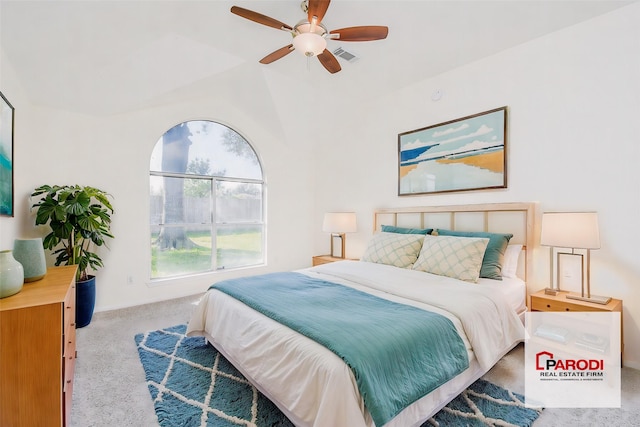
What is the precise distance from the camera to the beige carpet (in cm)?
171

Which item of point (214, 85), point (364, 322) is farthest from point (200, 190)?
point (364, 322)

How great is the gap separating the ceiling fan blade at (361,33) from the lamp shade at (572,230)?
1954 mm

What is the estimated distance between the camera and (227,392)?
194 cm

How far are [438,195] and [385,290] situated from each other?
168cm

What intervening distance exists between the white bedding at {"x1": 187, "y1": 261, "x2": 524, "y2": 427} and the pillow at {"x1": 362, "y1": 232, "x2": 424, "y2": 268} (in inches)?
10.0

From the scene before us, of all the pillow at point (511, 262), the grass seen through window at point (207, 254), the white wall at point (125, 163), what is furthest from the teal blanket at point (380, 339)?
the grass seen through window at point (207, 254)

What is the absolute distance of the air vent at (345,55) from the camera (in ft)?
10.2

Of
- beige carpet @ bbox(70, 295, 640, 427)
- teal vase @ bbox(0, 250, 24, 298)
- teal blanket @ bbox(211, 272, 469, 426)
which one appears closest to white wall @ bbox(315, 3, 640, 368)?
beige carpet @ bbox(70, 295, 640, 427)

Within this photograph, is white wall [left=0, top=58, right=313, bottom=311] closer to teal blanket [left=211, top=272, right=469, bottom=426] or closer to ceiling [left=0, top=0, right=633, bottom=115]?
ceiling [left=0, top=0, right=633, bottom=115]

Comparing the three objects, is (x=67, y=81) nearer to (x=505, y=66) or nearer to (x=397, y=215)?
(x=397, y=215)

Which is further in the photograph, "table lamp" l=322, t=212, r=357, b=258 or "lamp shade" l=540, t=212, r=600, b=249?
"table lamp" l=322, t=212, r=357, b=258

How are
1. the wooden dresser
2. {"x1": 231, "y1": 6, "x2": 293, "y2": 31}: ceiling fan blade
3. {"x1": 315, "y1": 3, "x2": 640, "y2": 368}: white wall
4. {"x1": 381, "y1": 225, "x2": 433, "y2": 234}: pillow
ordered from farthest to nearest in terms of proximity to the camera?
{"x1": 381, "y1": 225, "x2": 433, "y2": 234}: pillow, {"x1": 315, "y1": 3, "x2": 640, "y2": 368}: white wall, {"x1": 231, "y1": 6, "x2": 293, "y2": 31}: ceiling fan blade, the wooden dresser

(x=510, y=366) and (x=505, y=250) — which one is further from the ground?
(x=505, y=250)

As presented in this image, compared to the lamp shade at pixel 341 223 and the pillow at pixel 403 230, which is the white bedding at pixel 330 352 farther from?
the lamp shade at pixel 341 223
